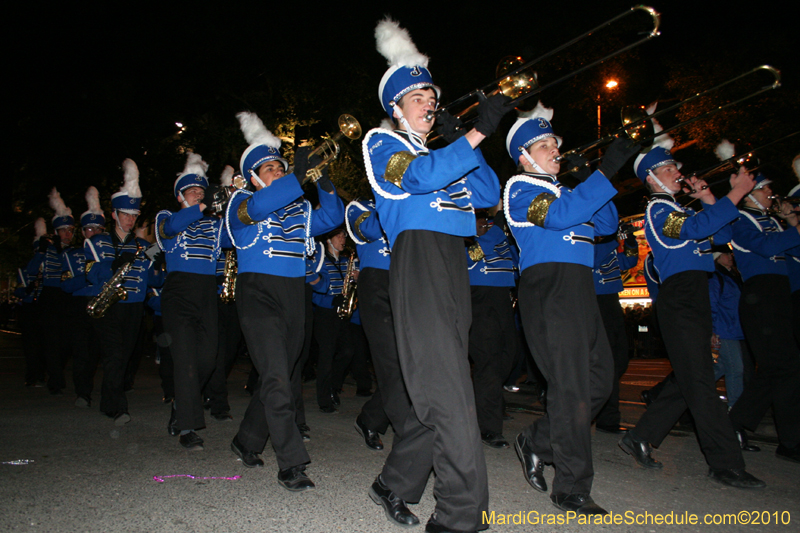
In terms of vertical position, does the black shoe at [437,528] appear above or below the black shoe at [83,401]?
above

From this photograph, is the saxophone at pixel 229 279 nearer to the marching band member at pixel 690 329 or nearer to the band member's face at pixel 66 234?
the band member's face at pixel 66 234

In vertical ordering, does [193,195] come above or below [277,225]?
above

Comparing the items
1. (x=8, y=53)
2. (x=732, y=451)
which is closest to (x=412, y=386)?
(x=732, y=451)

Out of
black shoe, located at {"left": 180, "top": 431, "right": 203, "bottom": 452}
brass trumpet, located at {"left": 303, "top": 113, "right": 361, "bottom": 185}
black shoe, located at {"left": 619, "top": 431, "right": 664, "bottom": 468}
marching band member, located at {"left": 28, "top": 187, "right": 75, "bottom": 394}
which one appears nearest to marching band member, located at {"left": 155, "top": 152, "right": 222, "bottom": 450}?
black shoe, located at {"left": 180, "top": 431, "right": 203, "bottom": 452}

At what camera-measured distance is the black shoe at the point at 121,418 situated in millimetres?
5704

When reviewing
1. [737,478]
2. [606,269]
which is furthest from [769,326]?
[606,269]

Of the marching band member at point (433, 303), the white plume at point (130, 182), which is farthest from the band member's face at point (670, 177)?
the white plume at point (130, 182)

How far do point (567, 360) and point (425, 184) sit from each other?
1.44 meters

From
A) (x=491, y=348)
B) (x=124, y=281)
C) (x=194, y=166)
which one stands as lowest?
(x=491, y=348)

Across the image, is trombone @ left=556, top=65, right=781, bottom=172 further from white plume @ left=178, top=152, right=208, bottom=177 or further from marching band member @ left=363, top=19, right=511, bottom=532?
white plume @ left=178, top=152, right=208, bottom=177

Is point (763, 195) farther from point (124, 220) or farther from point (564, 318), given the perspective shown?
point (124, 220)

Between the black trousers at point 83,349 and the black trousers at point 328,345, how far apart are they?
9.02 ft

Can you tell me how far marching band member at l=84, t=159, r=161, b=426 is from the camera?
19.6 feet

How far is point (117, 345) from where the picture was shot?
6.16 m
